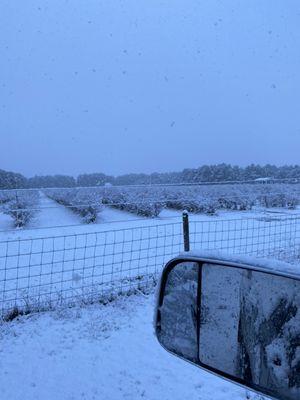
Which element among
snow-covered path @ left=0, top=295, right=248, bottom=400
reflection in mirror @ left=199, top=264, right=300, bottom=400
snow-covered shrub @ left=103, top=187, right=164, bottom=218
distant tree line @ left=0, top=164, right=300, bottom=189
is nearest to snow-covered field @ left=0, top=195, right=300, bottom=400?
snow-covered path @ left=0, top=295, right=248, bottom=400

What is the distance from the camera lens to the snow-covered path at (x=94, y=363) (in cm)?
362

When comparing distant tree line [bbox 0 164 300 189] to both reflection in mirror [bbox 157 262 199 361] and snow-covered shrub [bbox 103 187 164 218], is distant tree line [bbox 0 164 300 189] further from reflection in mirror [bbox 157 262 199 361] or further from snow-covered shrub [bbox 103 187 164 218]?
reflection in mirror [bbox 157 262 199 361]

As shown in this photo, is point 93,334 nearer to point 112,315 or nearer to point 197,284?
point 112,315

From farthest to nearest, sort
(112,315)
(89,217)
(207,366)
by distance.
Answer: (89,217), (112,315), (207,366)

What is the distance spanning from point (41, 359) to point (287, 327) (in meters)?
3.67

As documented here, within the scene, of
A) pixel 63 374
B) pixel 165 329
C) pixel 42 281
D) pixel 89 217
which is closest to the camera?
pixel 165 329

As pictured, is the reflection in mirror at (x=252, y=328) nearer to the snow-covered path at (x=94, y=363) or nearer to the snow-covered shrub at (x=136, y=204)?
the snow-covered path at (x=94, y=363)

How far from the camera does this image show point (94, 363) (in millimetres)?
4121

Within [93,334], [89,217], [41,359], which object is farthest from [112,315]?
[89,217]

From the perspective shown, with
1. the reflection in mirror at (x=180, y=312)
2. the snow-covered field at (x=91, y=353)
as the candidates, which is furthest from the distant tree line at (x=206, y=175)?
the reflection in mirror at (x=180, y=312)

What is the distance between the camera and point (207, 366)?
119 centimetres

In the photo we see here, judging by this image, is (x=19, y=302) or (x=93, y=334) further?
(x=19, y=302)

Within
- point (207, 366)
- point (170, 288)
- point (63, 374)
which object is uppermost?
point (170, 288)

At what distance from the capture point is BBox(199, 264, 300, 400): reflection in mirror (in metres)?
1.00
